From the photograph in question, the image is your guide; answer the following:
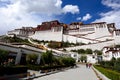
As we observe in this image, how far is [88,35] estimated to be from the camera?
108 m

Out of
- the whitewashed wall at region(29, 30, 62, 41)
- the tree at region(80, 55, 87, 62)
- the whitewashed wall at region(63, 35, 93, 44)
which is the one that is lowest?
the tree at region(80, 55, 87, 62)

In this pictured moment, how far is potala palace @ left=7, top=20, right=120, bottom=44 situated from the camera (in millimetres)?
101188

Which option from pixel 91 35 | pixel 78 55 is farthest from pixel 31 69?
pixel 91 35

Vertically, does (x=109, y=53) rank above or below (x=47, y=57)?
above

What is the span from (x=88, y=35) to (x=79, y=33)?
34.3 ft

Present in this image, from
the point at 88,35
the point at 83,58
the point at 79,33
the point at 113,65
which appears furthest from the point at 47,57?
the point at 79,33

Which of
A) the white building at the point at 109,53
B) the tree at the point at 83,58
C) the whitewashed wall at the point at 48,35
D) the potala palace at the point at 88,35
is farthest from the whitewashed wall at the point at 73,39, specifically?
the tree at the point at 83,58

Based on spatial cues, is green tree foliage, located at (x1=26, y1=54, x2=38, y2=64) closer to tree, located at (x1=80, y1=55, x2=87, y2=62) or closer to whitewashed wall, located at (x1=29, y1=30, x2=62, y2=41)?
tree, located at (x1=80, y1=55, x2=87, y2=62)

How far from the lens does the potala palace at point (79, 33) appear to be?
101m

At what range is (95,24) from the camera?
112188 millimetres

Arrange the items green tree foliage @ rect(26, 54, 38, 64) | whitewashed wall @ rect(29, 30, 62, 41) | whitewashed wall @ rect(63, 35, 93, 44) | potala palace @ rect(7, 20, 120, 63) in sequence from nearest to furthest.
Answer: green tree foliage @ rect(26, 54, 38, 64) → potala palace @ rect(7, 20, 120, 63) → whitewashed wall @ rect(63, 35, 93, 44) → whitewashed wall @ rect(29, 30, 62, 41)

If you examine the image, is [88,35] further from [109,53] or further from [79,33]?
[109,53]

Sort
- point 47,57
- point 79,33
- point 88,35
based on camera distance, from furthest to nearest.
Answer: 1. point 79,33
2. point 88,35
3. point 47,57

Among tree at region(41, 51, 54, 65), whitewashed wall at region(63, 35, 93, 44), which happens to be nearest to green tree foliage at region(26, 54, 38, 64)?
tree at region(41, 51, 54, 65)
